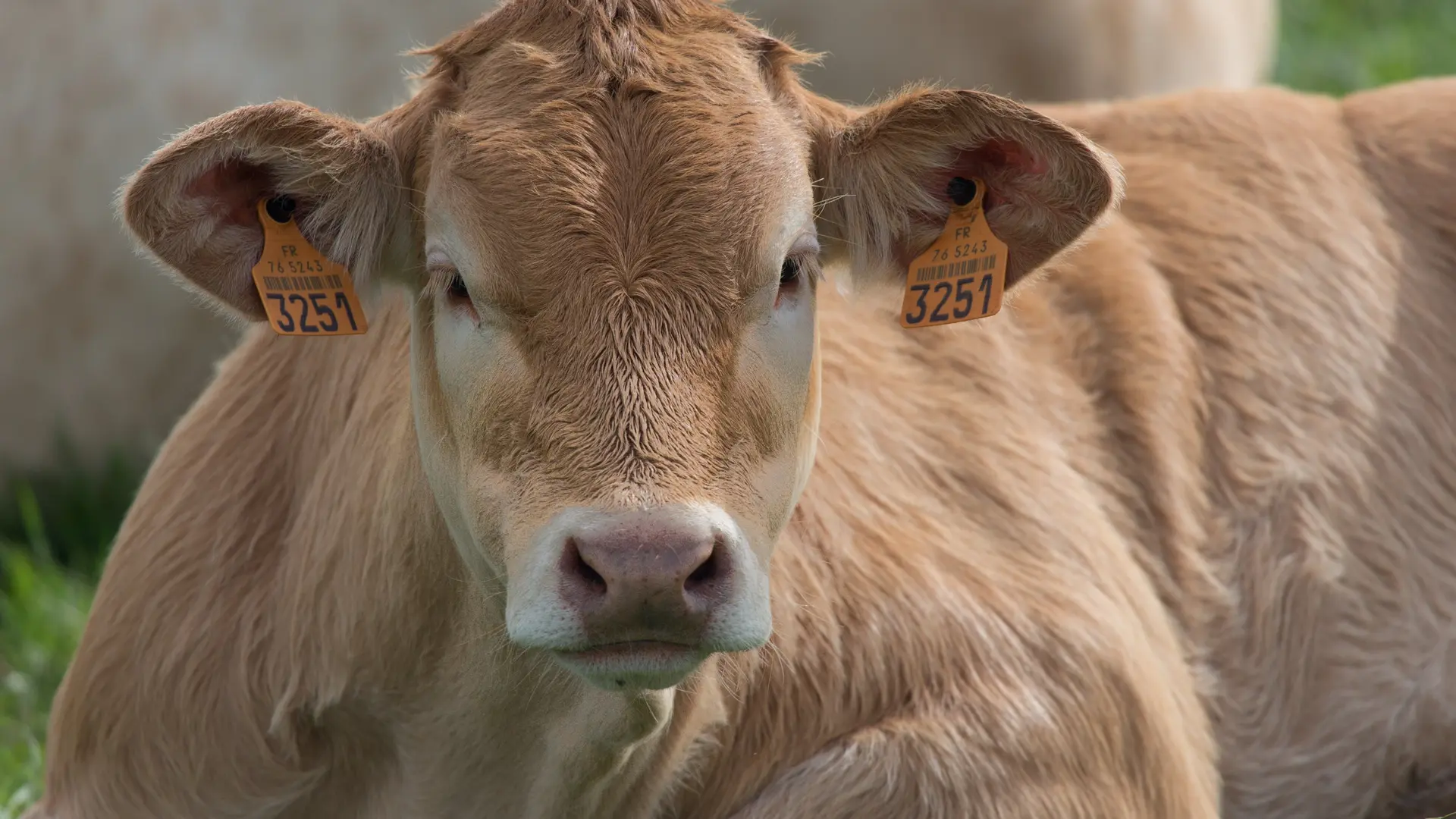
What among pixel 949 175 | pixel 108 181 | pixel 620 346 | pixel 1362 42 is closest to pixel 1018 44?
pixel 1362 42

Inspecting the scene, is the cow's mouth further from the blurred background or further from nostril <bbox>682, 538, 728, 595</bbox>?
the blurred background

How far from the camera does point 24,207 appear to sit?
7168mm

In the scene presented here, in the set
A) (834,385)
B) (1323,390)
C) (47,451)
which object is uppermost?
(834,385)

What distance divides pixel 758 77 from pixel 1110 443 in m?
1.66

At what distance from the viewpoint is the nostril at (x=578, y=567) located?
2801 mm

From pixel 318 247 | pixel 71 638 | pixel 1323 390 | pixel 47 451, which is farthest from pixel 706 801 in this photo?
pixel 47 451

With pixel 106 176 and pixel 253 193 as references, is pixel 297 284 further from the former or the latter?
pixel 106 176

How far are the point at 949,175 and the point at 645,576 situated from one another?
115 cm

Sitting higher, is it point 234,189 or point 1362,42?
point 234,189

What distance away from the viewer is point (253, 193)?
335 centimetres

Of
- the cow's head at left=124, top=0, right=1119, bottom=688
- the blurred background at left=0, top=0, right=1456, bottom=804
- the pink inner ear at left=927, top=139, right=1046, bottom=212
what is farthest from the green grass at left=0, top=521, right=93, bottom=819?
the pink inner ear at left=927, top=139, right=1046, bottom=212

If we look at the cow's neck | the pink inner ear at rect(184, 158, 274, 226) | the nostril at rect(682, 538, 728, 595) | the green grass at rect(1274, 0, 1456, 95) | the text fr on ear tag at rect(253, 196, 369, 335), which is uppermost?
the pink inner ear at rect(184, 158, 274, 226)

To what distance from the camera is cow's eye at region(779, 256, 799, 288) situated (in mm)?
3244

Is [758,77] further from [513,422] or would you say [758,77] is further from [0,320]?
[0,320]
